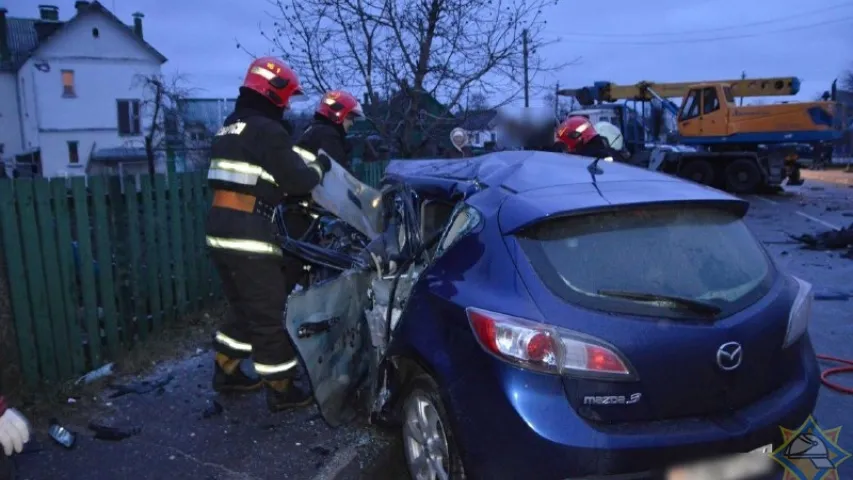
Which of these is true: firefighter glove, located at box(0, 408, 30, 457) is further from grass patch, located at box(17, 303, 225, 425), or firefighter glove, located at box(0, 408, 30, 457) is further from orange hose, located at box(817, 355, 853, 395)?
orange hose, located at box(817, 355, 853, 395)

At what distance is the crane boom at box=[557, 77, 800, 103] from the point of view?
61.9 feet

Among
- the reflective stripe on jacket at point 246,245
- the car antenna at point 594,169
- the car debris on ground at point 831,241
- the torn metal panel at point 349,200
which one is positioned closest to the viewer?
the car antenna at point 594,169

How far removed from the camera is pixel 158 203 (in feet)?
17.4

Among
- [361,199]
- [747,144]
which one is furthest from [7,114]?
[361,199]

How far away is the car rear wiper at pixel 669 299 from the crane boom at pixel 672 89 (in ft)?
60.2

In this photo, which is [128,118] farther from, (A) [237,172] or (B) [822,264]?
(A) [237,172]

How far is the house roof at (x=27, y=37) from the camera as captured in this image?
114 feet

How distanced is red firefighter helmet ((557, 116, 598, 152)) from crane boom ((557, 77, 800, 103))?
46.1 ft

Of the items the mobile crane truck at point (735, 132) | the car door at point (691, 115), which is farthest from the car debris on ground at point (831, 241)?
the car door at point (691, 115)

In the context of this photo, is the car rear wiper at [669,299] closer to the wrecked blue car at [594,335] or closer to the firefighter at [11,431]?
the wrecked blue car at [594,335]

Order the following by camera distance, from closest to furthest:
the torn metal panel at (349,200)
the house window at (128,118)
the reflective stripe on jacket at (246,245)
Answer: the reflective stripe on jacket at (246,245), the torn metal panel at (349,200), the house window at (128,118)

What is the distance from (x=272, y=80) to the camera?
4.04 meters

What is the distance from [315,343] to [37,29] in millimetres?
40054

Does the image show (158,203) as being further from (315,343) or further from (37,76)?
(37,76)
